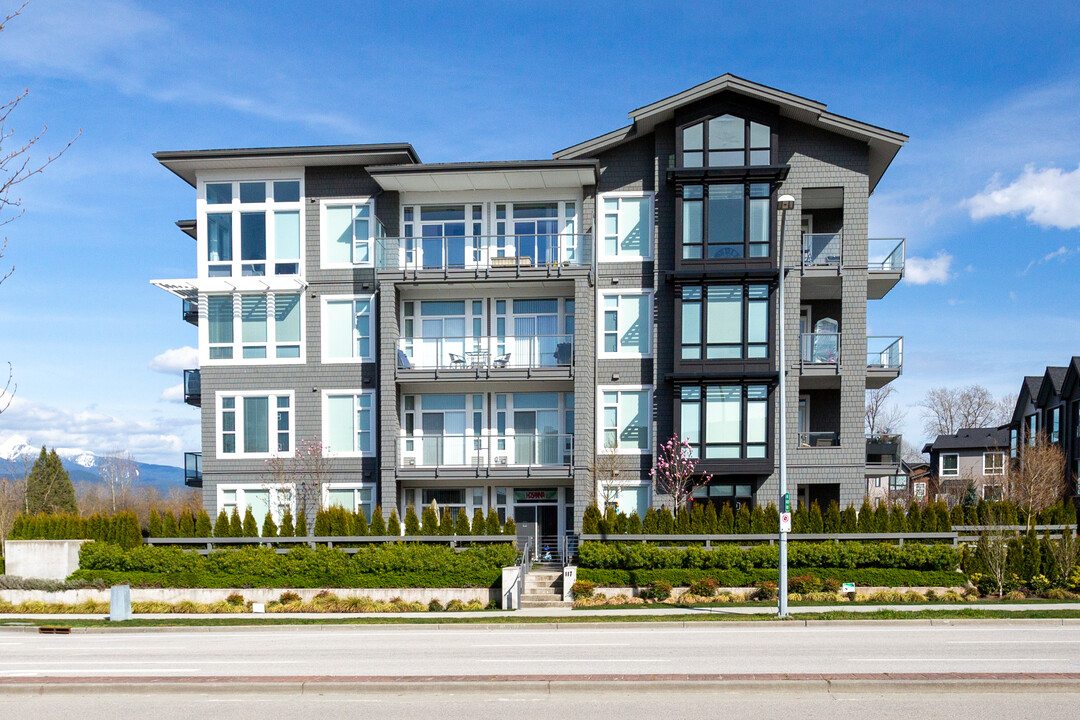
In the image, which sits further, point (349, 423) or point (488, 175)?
point (349, 423)

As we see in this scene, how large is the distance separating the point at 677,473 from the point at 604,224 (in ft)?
28.3

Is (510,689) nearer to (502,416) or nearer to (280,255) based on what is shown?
(502,416)

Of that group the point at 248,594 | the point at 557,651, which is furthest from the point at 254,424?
the point at 557,651

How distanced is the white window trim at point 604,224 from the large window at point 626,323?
115 centimetres

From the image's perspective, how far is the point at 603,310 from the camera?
95.5 ft

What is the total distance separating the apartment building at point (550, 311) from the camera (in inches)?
1091

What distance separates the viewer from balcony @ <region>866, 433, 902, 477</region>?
28.4m

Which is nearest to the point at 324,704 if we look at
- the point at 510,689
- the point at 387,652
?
the point at 510,689

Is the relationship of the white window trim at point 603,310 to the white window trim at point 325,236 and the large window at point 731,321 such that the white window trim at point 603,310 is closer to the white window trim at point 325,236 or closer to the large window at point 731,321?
the large window at point 731,321

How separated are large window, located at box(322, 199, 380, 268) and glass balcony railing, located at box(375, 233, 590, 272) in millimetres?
893

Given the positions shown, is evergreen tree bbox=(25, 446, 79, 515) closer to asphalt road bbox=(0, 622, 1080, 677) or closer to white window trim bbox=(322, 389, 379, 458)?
white window trim bbox=(322, 389, 379, 458)

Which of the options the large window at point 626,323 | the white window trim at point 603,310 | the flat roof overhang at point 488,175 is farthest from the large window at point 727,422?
the flat roof overhang at point 488,175

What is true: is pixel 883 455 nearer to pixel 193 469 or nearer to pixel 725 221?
pixel 725 221

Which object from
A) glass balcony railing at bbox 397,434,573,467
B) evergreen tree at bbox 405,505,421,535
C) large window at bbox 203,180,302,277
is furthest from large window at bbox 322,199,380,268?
evergreen tree at bbox 405,505,421,535
